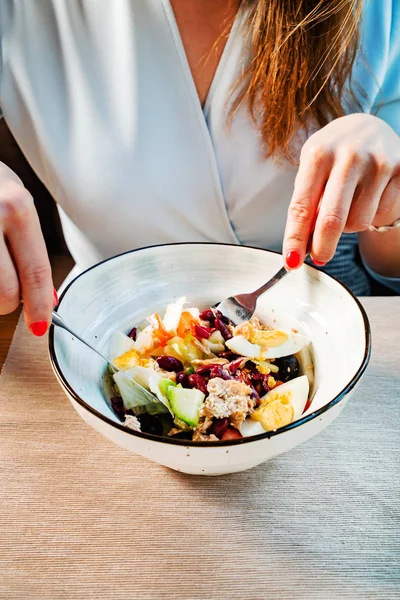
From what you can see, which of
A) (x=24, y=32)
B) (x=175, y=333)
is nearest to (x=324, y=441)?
(x=175, y=333)

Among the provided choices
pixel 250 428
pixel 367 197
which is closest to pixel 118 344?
pixel 250 428

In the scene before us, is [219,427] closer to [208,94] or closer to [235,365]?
[235,365]

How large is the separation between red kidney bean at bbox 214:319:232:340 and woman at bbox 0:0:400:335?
357mm

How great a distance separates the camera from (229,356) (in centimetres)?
92

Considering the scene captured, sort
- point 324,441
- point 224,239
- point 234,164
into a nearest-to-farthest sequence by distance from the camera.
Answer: point 324,441, point 234,164, point 224,239

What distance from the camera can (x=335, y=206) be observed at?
85 cm

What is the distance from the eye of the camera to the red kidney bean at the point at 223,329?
949 mm

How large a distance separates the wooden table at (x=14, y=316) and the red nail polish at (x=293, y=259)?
31.3 inches

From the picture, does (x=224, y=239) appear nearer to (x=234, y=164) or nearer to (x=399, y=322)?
(x=234, y=164)

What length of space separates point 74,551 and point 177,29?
1001 mm

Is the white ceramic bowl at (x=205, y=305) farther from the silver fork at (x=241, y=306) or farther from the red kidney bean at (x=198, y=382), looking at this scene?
the red kidney bean at (x=198, y=382)

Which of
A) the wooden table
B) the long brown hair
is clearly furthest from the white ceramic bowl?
the wooden table

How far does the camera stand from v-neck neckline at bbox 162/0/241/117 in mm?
1103

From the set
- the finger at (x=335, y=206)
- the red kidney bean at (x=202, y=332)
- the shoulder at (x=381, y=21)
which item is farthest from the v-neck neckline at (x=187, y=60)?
the red kidney bean at (x=202, y=332)
